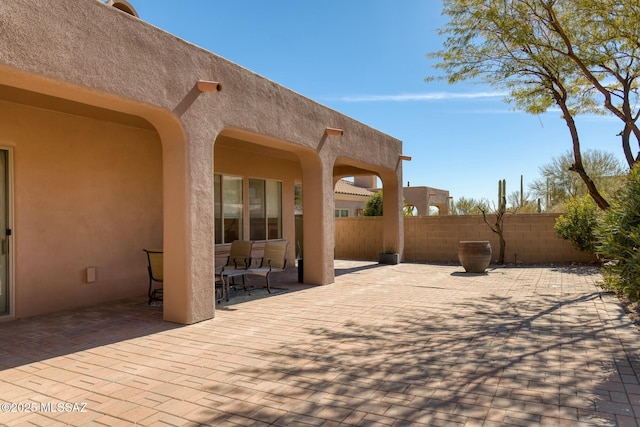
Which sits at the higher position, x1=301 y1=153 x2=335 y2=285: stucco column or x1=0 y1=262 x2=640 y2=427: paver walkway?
x1=301 y1=153 x2=335 y2=285: stucco column

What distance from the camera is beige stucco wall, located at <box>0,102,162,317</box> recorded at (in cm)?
696

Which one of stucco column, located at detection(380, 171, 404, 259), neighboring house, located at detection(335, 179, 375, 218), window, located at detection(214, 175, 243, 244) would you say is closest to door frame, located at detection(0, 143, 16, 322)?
window, located at detection(214, 175, 243, 244)

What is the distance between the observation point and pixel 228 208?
1189 centimetres

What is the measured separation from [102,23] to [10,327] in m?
4.39

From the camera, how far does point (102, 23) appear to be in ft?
17.4

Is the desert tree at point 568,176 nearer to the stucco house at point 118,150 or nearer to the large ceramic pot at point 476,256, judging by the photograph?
the large ceramic pot at point 476,256

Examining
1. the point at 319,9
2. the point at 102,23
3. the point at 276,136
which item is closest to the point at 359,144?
the point at 276,136

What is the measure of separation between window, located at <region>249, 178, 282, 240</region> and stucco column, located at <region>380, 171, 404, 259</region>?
147 inches

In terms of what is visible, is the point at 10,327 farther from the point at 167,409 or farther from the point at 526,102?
the point at 526,102

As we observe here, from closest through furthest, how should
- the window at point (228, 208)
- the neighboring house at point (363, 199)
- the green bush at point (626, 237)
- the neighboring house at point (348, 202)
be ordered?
the green bush at point (626, 237), the window at point (228, 208), the neighboring house at point (348, 202), the neighboring house at point (363, 199)

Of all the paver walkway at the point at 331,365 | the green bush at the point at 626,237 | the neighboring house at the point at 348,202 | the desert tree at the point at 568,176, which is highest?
the desert tree at the point at 568,176

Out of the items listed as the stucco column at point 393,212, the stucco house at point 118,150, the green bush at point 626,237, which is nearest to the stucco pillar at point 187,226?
the stucco house at point 118,150

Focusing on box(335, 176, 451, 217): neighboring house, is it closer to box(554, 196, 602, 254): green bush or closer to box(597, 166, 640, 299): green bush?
box(554, 196, 602, 254): green bush

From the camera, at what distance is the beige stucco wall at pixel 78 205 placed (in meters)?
6.96
